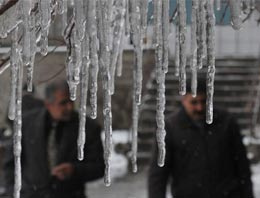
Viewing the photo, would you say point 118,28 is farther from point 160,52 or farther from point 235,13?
point 235,13

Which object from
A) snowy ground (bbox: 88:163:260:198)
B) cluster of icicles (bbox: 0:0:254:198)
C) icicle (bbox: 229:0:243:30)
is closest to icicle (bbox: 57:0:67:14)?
cluster of icicles (bbox: 0:0:254:198)

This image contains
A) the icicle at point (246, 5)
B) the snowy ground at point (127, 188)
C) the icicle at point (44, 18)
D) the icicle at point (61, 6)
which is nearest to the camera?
the icicle at point (44, 18)

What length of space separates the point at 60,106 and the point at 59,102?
3cm

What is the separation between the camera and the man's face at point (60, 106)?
5996 mm

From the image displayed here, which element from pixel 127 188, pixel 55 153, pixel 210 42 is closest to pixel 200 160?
pixel 55 153

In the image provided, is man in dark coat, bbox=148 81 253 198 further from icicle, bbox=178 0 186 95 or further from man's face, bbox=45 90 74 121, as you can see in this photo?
icicle, bbox=178 0 186 95

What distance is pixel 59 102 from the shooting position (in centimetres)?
601

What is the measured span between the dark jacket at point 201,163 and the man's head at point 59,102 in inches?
27.7

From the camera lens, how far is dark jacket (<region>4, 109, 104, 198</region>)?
5902 mm

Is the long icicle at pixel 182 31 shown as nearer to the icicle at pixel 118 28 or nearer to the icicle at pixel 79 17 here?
the icicle at pixel 118 28

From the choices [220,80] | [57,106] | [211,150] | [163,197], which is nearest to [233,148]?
[211,150]

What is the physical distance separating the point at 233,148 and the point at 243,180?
0.79ft

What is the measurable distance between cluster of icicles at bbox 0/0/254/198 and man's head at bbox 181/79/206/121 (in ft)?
8.26

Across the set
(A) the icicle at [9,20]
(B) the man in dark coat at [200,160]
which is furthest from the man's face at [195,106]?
(A) the icicle at [9,20]
